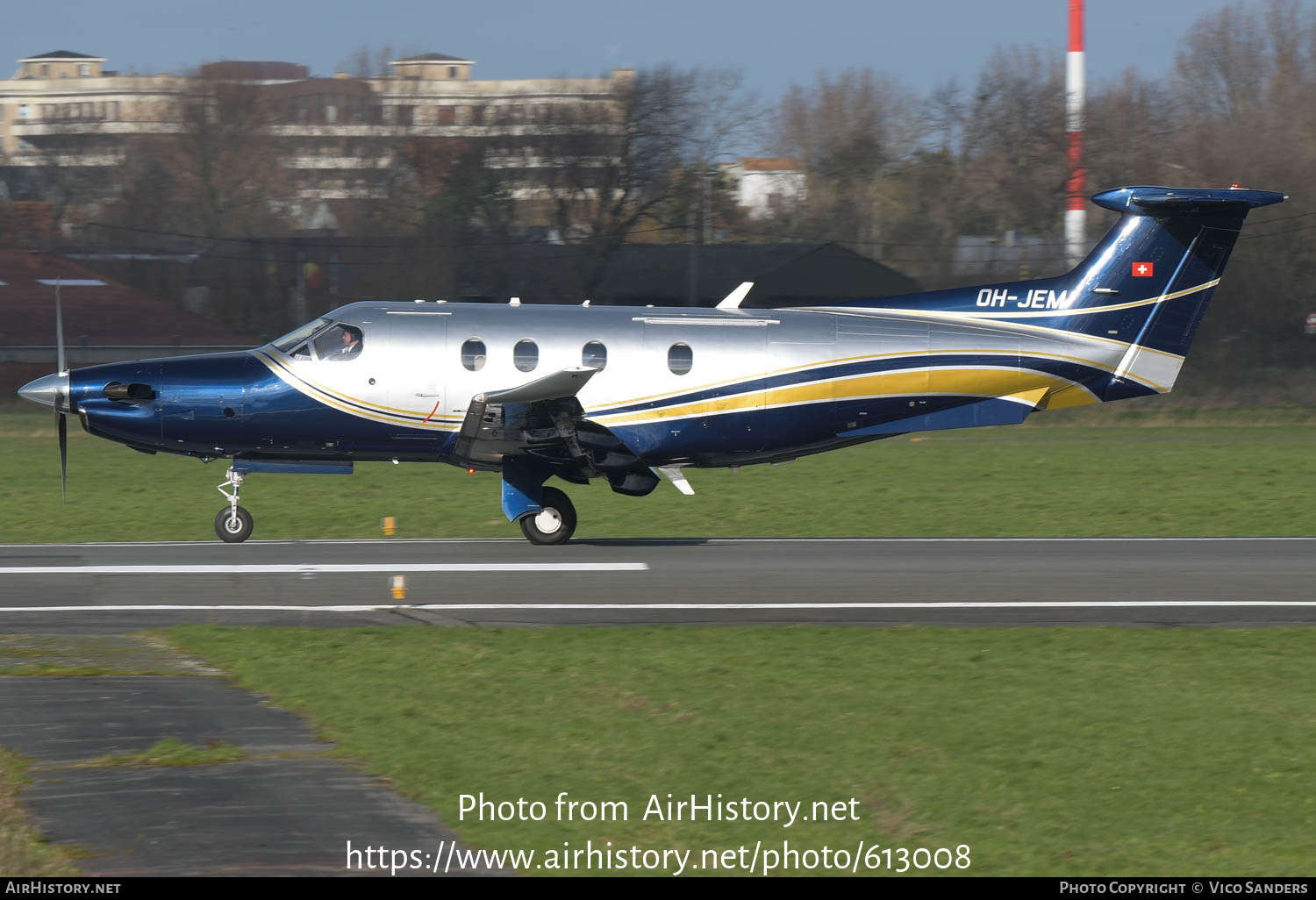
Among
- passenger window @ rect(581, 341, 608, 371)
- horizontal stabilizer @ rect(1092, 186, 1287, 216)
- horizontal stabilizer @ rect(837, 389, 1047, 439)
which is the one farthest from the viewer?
horizontal stabilizer @ rect(837, 389, 1047, 439)

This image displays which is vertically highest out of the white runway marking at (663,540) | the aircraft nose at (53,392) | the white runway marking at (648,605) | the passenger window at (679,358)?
the passenger window at (679,358)

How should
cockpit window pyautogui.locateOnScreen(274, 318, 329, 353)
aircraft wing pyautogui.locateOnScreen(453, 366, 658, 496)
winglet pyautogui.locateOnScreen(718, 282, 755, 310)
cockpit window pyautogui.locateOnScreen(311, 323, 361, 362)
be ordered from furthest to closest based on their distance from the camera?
winglet pyautogui.locateOnScreen(718, 282, 755, 310), cockpit window pyautogui.locateOnScreen(274, 318, 329, 353), cockpit window pyautogui.locateOnScreen(311, 323, 361, 362), aircraft wing pyautogui.locateOnScreen(453, 366, 658, 496)

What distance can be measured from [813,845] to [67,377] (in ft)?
42.6

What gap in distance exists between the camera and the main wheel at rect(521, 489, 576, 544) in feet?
56.8

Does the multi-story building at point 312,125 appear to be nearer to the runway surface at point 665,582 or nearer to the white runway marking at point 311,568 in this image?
the runway surface at point 665,582

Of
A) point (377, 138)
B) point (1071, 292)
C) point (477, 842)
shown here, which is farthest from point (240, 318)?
point (477, 842)

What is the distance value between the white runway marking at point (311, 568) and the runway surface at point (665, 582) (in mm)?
33

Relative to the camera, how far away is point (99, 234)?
5819cm

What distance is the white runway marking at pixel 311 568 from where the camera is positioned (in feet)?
49.7

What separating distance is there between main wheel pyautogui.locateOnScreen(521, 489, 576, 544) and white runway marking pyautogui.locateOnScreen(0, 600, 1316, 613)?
A: 154 inches

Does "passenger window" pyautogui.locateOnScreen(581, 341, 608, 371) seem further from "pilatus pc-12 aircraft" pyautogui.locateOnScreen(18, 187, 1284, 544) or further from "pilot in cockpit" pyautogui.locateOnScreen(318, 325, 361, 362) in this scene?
"pilot in cockpit" pyautogui.locateOnScreen(318, 325, 361, 362)

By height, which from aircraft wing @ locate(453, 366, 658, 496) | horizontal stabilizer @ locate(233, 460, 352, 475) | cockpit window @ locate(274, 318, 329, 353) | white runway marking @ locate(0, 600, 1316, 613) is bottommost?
white runway marking @ locate(0, 600, 1316, 613)

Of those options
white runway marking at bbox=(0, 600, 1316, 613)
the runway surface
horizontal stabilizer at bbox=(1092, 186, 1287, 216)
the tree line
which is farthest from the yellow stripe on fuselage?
the tree line

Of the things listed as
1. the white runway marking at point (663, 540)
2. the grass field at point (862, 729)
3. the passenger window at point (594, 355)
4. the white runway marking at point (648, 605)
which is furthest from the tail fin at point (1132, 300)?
the grass field at point (862, 729)
